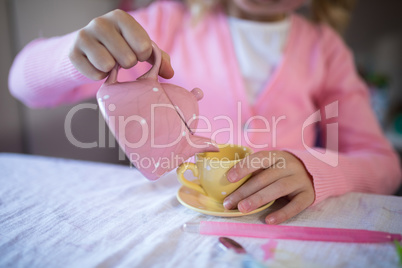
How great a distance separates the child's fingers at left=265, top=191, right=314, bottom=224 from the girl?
7 centimetres

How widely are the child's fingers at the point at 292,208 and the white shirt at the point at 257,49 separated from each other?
1.26ft

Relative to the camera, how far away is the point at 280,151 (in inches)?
17.5

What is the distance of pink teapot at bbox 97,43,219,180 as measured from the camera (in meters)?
0.32

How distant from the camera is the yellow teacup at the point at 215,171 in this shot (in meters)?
0.39

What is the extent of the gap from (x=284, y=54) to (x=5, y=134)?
0.84 m

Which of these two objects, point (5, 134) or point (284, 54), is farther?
point (5, 134)

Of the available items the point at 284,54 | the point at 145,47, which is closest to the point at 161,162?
the point at 145,47

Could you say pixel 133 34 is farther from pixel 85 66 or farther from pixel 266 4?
pixel 266 4

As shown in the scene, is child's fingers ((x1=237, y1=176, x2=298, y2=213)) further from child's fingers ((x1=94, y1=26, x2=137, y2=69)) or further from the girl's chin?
the girl's chin

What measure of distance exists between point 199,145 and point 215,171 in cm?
5

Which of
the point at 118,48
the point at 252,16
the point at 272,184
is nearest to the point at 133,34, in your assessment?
the point at 118,48

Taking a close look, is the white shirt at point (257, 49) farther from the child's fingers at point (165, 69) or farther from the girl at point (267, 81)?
the child's fingers at point (165, 69)

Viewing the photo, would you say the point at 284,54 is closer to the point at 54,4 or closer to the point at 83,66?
the point at 83,66

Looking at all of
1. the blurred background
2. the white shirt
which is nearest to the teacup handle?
the blurred background
